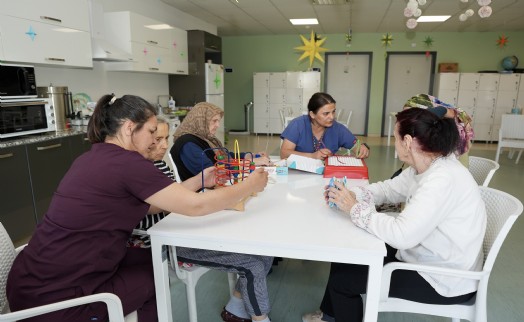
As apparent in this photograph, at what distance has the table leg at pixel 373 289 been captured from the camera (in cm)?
117

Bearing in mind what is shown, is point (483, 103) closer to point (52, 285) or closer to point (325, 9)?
point (325, 9)

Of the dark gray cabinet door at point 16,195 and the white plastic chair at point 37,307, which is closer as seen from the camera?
the white plastic chair at point 37,307

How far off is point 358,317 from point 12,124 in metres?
2.85

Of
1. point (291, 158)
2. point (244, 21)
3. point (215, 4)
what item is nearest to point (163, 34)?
point (215, 4)

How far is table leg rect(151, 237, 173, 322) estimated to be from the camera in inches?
52.5

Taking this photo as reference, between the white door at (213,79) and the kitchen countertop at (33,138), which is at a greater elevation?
the white door at (213,79)

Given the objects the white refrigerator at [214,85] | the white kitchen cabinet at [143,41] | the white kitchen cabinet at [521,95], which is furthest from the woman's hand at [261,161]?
the white kitchen cabinet at [521,95]

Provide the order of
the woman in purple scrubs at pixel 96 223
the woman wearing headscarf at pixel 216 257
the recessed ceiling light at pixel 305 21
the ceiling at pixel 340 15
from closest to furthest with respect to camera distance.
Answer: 1. the woman in purple scrubs at pixel 96 223
2. the woman wearing headscarf at pixel 216 257
3. the ceiling at pixel 340 15
4. the recessed ceiling light at pixel 305 21

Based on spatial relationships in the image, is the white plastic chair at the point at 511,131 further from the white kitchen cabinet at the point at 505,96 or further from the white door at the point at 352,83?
the white door at the point at 352,83

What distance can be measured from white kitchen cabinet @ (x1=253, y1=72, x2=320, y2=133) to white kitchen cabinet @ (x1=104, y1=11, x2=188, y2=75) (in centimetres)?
379

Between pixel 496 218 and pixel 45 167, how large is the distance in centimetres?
318

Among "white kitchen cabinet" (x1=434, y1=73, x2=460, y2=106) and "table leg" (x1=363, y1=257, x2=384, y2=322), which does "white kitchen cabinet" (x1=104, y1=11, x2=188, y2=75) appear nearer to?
"table leg" (x1=363, y1=257, x2=384, y2=322)

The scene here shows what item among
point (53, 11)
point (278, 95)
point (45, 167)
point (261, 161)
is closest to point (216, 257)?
point (261, 161)

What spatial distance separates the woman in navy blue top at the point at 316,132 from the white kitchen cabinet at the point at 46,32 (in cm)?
232
